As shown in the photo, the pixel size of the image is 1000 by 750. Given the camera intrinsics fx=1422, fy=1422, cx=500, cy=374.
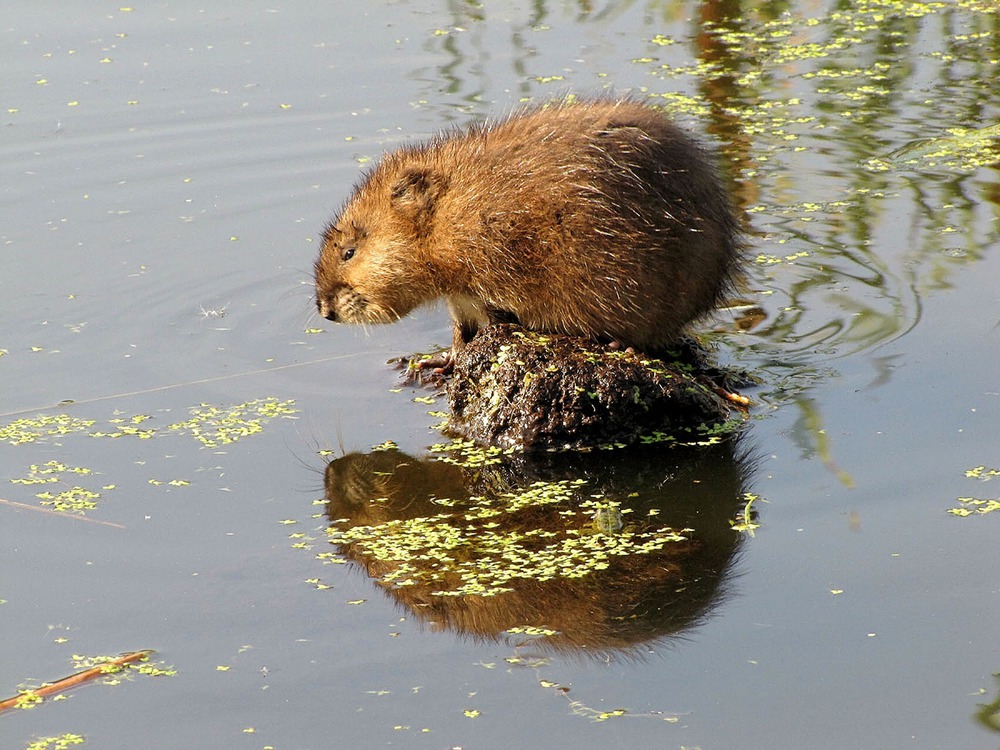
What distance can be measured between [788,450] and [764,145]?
4.13 metres

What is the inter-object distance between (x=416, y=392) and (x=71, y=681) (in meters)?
2.62

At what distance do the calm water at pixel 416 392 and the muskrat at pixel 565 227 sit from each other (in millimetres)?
592

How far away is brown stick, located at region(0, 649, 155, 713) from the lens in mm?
4160

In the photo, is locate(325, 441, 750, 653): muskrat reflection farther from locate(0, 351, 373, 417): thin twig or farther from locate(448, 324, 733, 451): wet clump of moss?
locate(0, 351, 373, 417): thin twig

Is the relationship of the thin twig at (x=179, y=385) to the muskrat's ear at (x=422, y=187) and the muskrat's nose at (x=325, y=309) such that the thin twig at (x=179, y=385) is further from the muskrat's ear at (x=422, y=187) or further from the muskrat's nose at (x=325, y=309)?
the muskrat's ear at (x=422, y=187)

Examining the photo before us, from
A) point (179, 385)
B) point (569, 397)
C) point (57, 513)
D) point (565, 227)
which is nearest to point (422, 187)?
point (565, 227)

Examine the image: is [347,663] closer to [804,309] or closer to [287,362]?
[287,362]

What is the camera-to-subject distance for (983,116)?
31.4ft

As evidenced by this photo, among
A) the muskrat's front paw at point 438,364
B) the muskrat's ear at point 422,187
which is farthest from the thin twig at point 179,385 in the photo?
the muskrat's ear at point 422,187

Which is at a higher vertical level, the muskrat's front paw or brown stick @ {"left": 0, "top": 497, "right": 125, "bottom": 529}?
brown stick @ {"left": 0, "top": 497, "right": 125, "bottom": 529}

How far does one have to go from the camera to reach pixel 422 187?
6.30 m

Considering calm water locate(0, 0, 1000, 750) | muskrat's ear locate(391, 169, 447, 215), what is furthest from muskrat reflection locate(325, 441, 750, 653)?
muskrat's ear locate(391, 169, 447, 215)

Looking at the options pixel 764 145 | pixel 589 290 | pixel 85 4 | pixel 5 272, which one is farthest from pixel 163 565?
pixel 85 4

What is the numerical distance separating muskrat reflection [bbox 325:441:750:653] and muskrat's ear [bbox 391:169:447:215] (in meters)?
1.15
